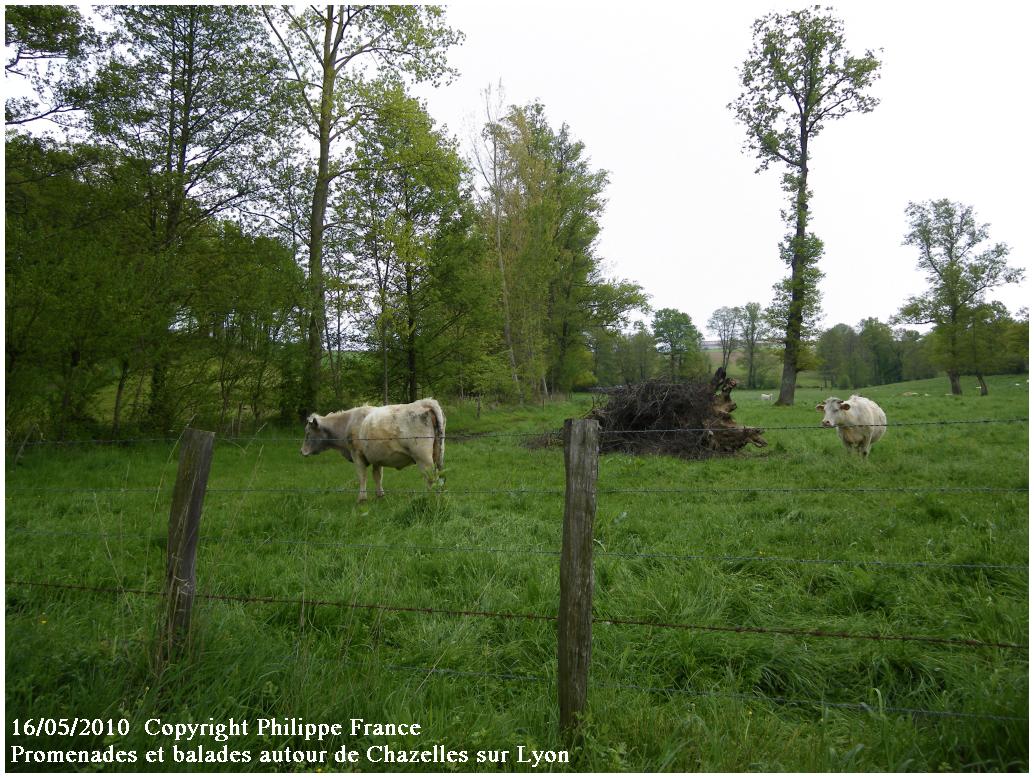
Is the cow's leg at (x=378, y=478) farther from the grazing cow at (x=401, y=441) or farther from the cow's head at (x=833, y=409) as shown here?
the cow's head at (x=833, y=409)

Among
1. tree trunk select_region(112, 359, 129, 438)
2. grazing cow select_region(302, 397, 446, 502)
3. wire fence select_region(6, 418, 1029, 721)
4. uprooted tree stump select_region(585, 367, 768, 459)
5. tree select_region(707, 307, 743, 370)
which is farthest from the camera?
tree select_region(707, 307, 743, 370)

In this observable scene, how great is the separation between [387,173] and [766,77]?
16585 millimetres

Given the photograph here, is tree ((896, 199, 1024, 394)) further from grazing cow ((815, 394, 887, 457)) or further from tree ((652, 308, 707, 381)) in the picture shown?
tree ((652, 308, 707, 381))

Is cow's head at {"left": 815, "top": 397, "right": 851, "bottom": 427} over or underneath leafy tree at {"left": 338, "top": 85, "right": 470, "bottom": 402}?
underneath

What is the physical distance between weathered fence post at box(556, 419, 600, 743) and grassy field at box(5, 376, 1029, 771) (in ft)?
0.51

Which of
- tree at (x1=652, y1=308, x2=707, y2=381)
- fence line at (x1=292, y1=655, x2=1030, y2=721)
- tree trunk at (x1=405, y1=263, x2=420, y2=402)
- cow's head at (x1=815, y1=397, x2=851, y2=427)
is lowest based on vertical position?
fence line at (x1=292, y1=655, x2=1030, y2=721)

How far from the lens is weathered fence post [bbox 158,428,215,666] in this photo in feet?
9.37

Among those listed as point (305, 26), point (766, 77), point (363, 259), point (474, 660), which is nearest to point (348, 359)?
point (363, 259)

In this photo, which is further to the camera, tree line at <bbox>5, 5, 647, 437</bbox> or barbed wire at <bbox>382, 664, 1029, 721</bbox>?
tree line at <bbox>5, 5, 647, 437</bbox>

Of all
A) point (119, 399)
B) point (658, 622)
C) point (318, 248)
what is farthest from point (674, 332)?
point (658, 622)

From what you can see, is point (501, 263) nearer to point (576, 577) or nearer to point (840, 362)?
point (576, 577)

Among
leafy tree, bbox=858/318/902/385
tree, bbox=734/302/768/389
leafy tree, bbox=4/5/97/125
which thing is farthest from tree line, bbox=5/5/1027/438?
leafy tree, bbox=858/318/902/385

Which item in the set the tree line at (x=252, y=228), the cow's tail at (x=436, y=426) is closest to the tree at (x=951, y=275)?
the tree line at (x=252, y=228)

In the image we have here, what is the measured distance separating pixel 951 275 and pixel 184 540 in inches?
1472
